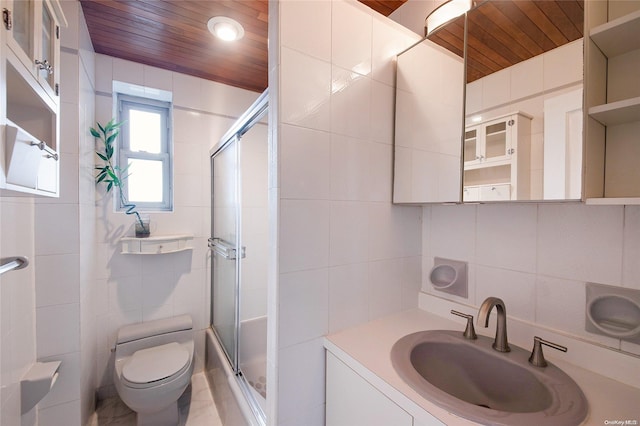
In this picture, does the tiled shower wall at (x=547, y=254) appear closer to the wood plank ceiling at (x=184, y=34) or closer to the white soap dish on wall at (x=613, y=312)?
the white soap dish on wall at (x=613, y=312)

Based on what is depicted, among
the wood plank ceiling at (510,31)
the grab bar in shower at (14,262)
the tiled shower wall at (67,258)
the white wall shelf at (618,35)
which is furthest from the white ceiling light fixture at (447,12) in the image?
the tiled shower wall at (67,258)

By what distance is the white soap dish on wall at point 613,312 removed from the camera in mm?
714

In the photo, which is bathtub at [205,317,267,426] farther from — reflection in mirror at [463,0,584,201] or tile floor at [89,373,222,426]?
reflection in mirror at [463,0,584,201]

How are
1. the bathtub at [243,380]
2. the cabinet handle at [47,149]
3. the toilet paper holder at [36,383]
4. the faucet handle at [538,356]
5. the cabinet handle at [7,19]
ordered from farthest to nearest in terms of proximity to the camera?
the bathtub at [243,380], the toilet paper holder at [36,383], the faucet handle at [538,356], the cabinet handle at [47,149], the cabinet handle at [7,19]

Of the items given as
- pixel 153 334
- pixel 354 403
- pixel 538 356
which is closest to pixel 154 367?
pixel 153 334

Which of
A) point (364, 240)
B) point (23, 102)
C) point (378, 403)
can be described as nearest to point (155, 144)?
point (23, 102)

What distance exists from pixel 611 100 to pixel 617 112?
0.13 m

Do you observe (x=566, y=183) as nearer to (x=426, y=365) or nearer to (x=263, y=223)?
(x=426, y=365)

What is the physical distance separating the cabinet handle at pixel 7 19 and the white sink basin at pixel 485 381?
127 centimetres

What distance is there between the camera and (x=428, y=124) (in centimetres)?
103

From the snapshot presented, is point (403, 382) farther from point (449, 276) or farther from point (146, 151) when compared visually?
point (146, 151)

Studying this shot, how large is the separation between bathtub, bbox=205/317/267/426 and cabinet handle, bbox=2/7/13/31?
145cm

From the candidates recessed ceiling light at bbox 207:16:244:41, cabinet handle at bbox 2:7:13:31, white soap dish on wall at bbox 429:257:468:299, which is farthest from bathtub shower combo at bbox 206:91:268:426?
white soap dish on wall at bbox 429:257:468:299

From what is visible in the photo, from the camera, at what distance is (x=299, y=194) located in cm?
89
